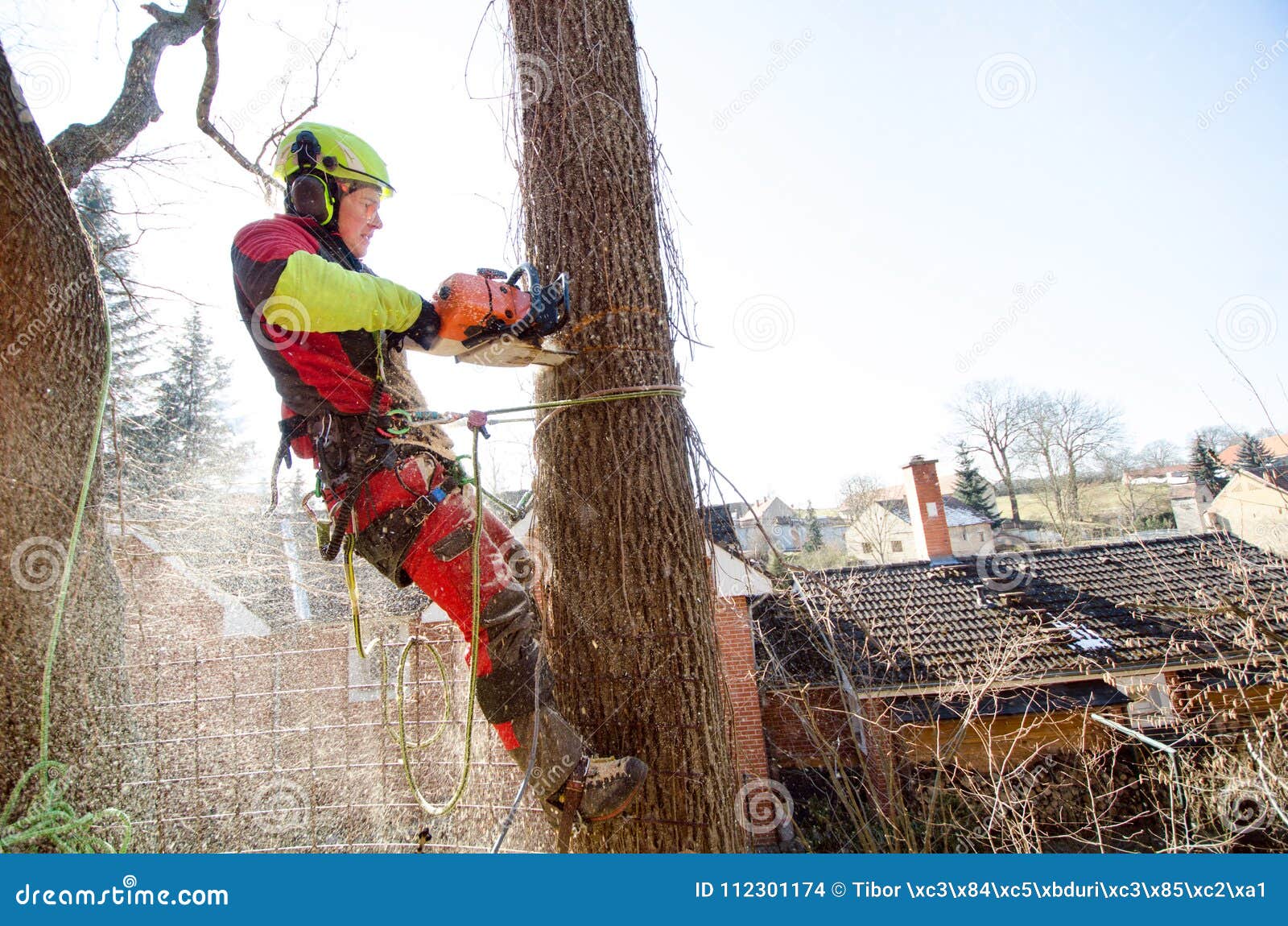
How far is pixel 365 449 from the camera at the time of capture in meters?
1.97

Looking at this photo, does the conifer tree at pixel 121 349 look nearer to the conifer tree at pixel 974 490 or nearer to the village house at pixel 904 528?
the village house at pixel 904 528

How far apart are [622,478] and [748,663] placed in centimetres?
877

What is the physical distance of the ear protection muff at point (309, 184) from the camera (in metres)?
2.12

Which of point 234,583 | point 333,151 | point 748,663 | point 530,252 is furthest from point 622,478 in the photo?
point 234,583

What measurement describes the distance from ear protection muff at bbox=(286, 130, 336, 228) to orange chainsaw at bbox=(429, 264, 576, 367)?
54 centimetres

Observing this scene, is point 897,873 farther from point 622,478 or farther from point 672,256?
point 672,256

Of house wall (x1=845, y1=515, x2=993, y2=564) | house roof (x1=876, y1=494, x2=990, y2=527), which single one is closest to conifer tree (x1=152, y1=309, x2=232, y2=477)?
house wall (x1=845, y1=515, x2=993, y2=564)

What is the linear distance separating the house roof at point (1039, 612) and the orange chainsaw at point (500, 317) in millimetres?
7778

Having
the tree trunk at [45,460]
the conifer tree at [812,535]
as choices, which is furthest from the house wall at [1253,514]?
the conifer tree at [812,535]

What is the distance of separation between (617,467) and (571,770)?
0.86m

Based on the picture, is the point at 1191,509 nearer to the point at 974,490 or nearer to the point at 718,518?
the point at 974,490

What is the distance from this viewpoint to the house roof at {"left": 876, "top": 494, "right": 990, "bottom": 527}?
33.5 metres

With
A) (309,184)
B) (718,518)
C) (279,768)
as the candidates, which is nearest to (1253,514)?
(718,518)

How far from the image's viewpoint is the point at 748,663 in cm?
1015
